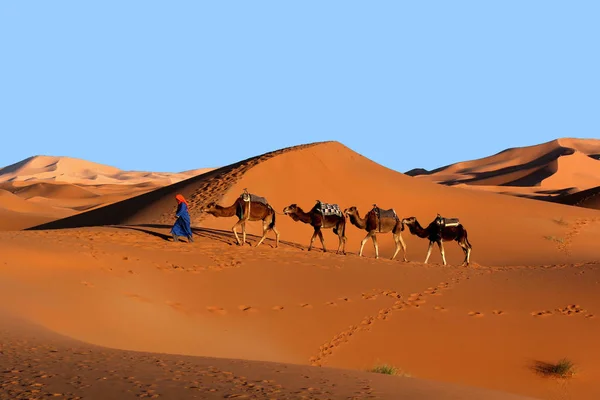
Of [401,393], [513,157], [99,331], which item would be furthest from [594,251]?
[513,157]

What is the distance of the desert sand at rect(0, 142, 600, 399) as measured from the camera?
25.3ft

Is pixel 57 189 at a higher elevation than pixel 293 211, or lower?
higher

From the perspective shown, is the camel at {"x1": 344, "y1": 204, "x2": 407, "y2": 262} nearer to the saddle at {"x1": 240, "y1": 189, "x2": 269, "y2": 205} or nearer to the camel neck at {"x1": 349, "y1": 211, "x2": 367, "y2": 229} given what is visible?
the camel neck at {"x1": 349, "y1": 211, "x2": 367, "y2": 229}

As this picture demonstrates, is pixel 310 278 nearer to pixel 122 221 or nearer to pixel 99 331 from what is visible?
pixel 99 331

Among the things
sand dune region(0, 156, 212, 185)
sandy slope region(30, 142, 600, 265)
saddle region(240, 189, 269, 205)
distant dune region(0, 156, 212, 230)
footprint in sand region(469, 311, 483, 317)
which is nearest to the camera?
footprint in sand region(469, 311, 483, 317)

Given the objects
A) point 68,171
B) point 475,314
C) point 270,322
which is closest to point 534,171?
point 475,314

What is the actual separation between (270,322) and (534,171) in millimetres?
89970

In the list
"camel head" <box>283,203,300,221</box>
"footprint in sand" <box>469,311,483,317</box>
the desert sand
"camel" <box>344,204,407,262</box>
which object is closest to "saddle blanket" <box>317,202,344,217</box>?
"camel" <box>344,204,407,262</box>

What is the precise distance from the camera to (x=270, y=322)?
14594mm

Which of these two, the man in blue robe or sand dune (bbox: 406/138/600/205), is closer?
the man in blue robe

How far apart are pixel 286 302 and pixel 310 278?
174 centimetres

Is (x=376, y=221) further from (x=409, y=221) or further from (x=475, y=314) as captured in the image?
(x=475, y=314)

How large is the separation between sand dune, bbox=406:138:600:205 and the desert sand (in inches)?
1946

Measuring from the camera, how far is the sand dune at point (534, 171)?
85438mm
